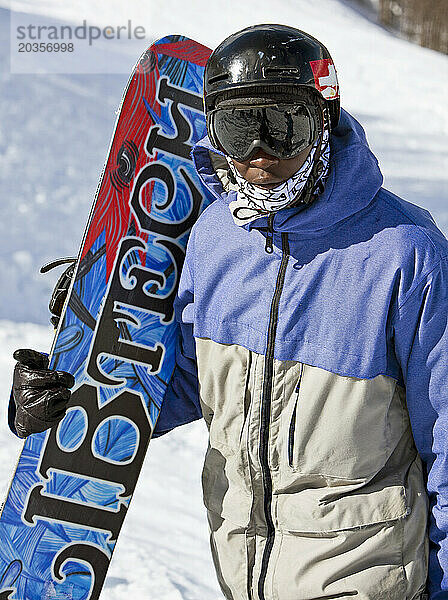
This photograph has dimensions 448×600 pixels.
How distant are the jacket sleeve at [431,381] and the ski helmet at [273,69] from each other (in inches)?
17.2

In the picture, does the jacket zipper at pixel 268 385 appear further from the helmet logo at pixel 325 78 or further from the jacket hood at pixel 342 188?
the helmet logo at pixel 325 78

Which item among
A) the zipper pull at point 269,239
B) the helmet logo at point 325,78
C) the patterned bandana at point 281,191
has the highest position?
the helmet logo at point 325,78

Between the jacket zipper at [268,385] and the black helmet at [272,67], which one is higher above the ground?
the black helmet at [272,67]

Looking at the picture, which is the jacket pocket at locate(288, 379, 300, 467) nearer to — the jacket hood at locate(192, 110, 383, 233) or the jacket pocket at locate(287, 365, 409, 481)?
the jacket pocket at locate(287, 365, 409, 481)

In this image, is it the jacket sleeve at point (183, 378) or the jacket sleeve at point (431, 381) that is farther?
the jacket sleeve at point (183, 378)

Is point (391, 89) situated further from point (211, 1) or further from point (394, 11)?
point (394, 11)

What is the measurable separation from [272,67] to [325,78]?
124mm

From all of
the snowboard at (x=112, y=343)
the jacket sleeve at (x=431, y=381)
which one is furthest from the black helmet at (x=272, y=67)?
the snowboard at (x=112, y=343)

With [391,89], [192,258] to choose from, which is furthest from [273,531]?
[391,89]

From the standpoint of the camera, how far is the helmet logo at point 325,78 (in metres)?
1.66

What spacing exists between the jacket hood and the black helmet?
6 cm

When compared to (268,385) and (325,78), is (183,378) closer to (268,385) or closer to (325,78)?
(268,385)

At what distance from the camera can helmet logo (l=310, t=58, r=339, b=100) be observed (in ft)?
5.44

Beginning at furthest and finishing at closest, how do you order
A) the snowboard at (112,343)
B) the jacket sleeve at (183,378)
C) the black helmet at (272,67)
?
the snowboard at (112,343), the jacket sleeve at (183,378), the black helmet at (272,67)
